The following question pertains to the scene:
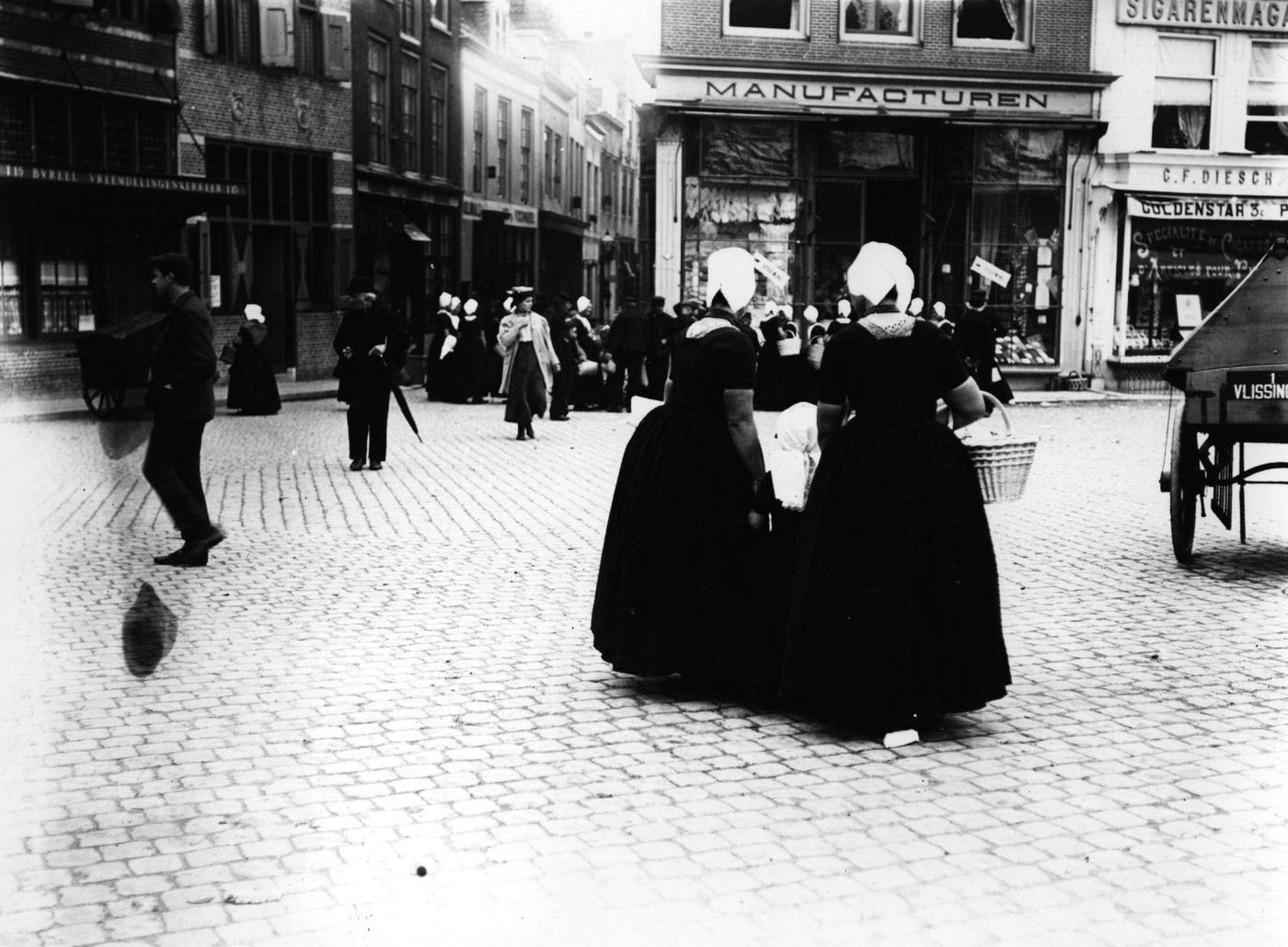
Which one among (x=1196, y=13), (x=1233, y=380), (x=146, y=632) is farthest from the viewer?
(x=1196, y=13)

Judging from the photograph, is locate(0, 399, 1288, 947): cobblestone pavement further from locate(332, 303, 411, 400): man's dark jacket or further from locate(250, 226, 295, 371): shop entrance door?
locate(250, 226, 295, 371): shop entrance door

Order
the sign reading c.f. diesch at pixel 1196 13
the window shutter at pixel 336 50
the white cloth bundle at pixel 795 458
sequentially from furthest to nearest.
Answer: the window shutter at pixel 336 50 → the sign reading c.f. diesch at pixel 1196 13 → the white cloth bundle at pixel 795 458

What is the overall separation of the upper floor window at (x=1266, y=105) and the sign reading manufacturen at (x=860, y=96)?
3.79 ft

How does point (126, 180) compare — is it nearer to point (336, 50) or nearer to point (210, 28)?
point (210, 28)

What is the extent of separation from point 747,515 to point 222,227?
70.8 ft

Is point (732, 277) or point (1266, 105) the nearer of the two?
point (732, 277)

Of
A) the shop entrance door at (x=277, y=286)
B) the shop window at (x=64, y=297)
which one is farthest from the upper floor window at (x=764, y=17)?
the shop window at (x=64, y=297)

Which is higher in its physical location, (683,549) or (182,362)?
(182,362)

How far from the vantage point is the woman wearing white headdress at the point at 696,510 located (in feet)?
19.6

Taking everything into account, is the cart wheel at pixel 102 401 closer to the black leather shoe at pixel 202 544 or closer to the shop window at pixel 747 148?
the black leather shoe at pixel 202 544

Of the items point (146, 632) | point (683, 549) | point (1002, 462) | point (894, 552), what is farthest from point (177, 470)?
point (894, 552)

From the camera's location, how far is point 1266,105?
2658 centimetres

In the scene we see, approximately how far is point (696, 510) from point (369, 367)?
8573 millimetres

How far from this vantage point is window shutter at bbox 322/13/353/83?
27.5m
